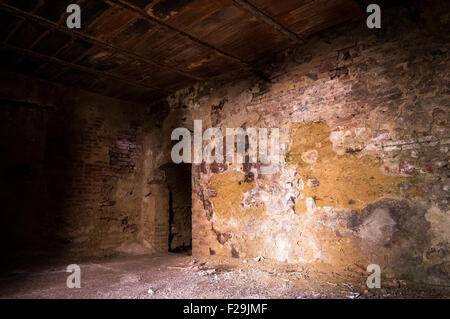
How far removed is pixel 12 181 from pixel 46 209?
0.62 m

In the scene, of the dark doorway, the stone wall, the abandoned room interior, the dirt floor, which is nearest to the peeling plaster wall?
the abandoned room interior

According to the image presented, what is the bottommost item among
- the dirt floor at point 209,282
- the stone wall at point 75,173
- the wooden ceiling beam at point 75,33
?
the dirt floor at point 209,282

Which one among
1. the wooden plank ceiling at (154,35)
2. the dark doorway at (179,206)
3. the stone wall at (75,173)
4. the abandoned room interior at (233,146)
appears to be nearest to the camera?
the abandoned room interior at (233,146)

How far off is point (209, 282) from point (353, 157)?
2002mm

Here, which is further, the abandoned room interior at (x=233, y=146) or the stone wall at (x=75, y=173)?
the stone wall at (x=75, y=173)

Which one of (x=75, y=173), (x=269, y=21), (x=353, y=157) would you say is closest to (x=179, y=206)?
(x=75, y=173)

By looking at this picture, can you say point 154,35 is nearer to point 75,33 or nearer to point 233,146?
point 75,33

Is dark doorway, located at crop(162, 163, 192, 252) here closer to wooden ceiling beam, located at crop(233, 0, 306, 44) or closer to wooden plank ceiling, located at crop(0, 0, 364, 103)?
wooden plank ceiling, located at crop(0, 0, 364, 103)

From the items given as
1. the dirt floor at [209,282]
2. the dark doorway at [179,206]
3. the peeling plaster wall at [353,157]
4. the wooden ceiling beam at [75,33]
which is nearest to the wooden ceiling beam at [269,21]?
the peeling plaster wall at [353,157]

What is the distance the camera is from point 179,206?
5723mm

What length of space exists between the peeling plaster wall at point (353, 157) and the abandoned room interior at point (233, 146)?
0.05ft

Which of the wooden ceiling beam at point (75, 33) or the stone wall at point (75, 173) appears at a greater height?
the wooden ceiling beam at point (75, 33)

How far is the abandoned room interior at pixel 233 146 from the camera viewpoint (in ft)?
8.72

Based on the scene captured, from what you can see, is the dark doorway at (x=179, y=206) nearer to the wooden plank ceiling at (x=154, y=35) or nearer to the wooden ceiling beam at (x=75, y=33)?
the wooden plank ceiling at (x=154, y=35)
